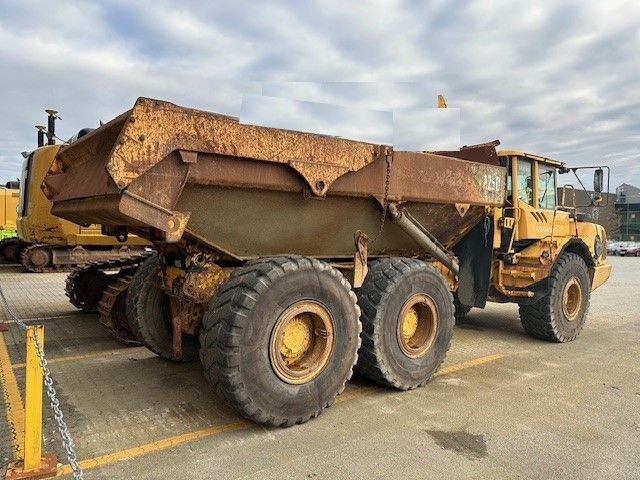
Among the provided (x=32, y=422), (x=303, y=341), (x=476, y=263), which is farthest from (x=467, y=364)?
(x=32, y=422)

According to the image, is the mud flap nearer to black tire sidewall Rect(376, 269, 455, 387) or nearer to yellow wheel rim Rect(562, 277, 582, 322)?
black tire sidewall Rect(376, 269, 455, 387)

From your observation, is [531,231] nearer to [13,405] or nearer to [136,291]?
[136,291]

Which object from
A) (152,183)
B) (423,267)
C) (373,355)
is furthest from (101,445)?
(423,267)

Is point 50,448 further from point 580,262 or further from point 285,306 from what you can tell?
point 580,262

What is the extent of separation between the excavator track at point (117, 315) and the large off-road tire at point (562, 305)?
532cm

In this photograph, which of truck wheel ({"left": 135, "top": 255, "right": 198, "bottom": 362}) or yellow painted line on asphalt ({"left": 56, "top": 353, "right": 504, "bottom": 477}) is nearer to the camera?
yellow painted line on asphalt ({"left": 56, "top": 353, "right": 504, "bottom": 477})

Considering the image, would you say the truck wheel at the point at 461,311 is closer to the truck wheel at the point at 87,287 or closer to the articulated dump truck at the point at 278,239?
the articulated dump truck at the point at 278,239

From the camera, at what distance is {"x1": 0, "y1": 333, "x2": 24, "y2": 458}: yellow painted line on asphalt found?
141 inches

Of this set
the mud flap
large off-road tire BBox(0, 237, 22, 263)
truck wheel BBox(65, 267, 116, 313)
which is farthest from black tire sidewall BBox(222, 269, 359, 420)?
large off-road tire BBox(0, 237, 22, 263)

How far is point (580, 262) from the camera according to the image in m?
7.34

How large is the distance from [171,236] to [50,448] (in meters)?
1.69

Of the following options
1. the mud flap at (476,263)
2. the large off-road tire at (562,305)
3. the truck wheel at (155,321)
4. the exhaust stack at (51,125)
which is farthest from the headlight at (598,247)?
the exhaust stack at (51,125)

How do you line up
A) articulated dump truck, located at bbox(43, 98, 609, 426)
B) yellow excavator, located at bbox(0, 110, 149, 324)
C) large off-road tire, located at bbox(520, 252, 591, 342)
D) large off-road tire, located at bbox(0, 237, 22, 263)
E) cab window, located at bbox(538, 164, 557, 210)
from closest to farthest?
articulated dump truck, located at bbox(43, 98, 609, 426)
large off-road tire, located at bbox(520, 252, 591, 342)
cab window, located at bbox(538, 164, 557, 210)
yellow excavator, located at bbox(0, 110, 149, 324)
large off-road tire, located at bbox(0, 237, 22, 263)

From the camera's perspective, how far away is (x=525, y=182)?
6980 mm
